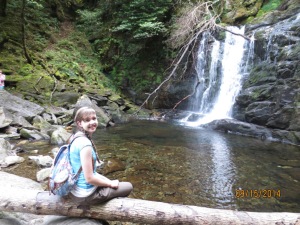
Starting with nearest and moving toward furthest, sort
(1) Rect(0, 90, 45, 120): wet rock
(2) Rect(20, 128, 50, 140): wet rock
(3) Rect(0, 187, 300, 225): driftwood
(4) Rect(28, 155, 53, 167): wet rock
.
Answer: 1. (3) Rect(0, 187, 300, 225): driftwood
2. (4) Rect(28, 155, 53, 167): wet rock
3. (2) Rect(20, 128, 50, 140): wet rock
4. (1) Rect(0, 90, 45, 120): wet rock

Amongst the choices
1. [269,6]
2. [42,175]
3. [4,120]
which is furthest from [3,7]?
[269,6]

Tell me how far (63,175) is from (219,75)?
548 inches

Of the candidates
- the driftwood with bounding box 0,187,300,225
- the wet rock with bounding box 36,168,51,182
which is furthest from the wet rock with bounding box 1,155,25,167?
the driftwood with bounding box 0,187,300,225

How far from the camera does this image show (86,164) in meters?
2.42

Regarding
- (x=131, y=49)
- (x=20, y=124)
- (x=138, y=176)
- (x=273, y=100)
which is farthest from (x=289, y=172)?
(x=131, y=49)

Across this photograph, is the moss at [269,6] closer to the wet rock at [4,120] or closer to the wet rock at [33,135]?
the wet rock at [33,135]

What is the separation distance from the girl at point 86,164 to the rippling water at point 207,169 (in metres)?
2.17

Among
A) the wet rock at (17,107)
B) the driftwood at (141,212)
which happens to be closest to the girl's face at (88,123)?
the driftwood at (141,212)

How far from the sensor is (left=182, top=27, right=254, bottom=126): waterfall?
46.1 feet

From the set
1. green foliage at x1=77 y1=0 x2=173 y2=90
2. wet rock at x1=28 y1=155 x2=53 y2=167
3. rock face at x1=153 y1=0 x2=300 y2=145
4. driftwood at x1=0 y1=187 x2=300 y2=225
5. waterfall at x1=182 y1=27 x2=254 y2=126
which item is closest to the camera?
driftwood at x1=0 y1=187 x2=300 y2=225

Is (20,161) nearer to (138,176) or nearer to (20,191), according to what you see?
(138,176)
